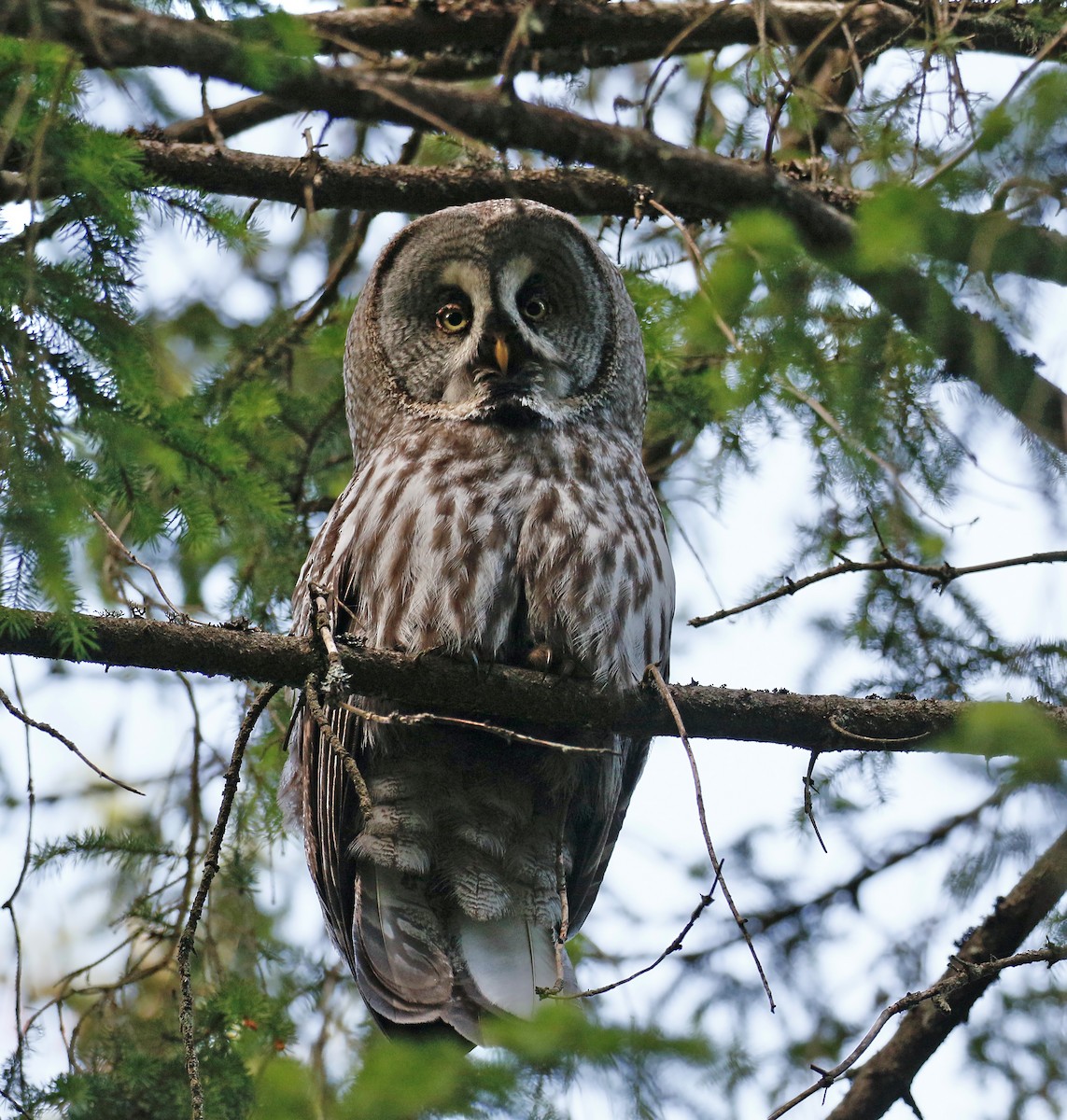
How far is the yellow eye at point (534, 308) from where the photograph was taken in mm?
4223

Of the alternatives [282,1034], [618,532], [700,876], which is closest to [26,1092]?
[282,1034]

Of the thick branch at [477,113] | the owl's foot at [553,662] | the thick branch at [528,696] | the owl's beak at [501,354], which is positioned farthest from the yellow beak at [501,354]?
the thick branch at [528,696]

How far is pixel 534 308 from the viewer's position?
4.27 metres

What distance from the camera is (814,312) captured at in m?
→ 2.79

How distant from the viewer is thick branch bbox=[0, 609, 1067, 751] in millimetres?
2771

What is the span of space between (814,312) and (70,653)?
1.68 m

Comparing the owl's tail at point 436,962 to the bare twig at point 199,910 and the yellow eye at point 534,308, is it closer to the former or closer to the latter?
the bare twig at point 199,910

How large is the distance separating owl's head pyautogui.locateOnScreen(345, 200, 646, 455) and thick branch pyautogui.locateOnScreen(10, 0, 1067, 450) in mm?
725

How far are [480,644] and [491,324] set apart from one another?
46.2 inches

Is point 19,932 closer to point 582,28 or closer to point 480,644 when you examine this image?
point 480,644

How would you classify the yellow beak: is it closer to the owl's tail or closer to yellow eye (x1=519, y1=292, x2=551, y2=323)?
yellow eye (x1=519, y1=292, x2=551, y2=323)

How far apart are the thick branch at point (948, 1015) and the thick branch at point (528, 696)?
0.66 m

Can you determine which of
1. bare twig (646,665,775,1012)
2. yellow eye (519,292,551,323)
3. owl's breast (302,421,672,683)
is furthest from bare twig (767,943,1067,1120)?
yellow eye (519,292,551,323)

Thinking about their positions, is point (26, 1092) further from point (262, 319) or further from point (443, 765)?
point (262, 319)
